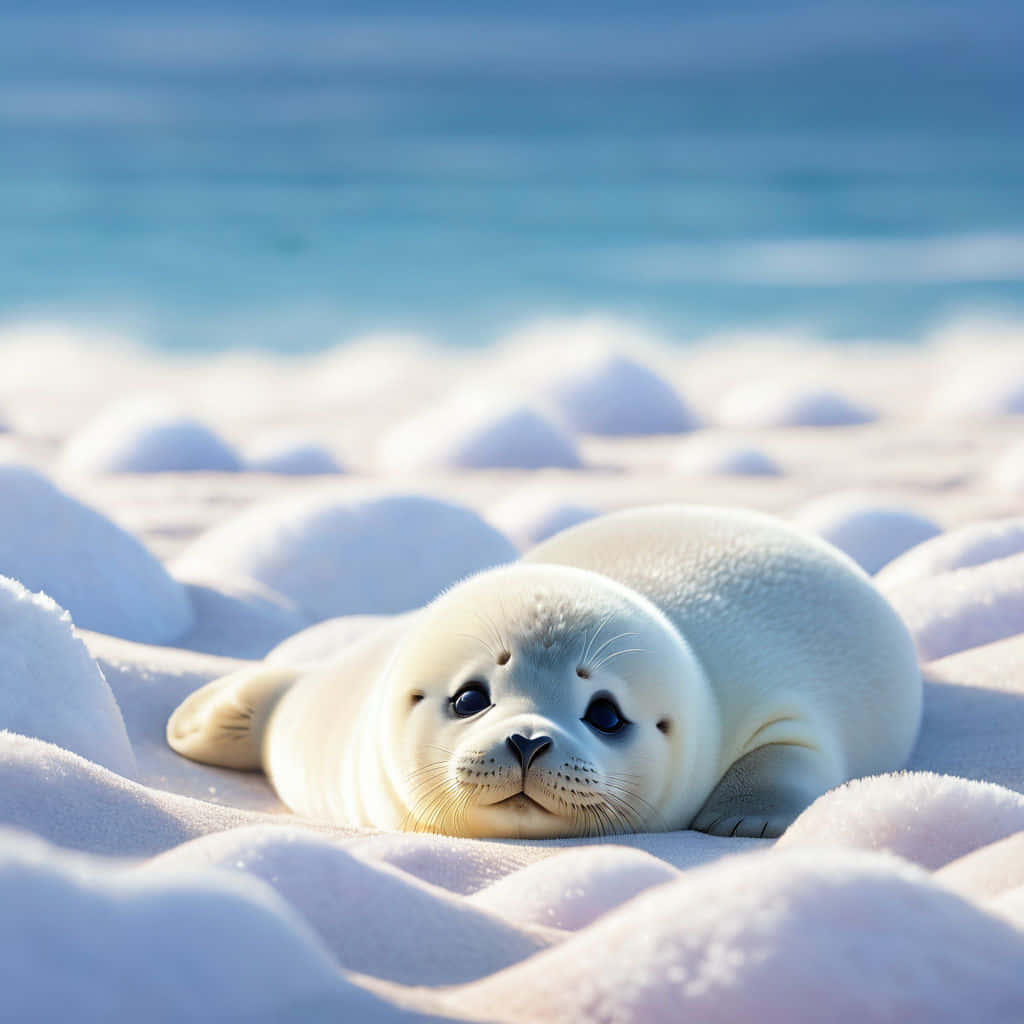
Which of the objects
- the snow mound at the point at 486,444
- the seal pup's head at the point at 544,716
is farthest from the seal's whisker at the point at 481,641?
the snow mound at the point at 486,444

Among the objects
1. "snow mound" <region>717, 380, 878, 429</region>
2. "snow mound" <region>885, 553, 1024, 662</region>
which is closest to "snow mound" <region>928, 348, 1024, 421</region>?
"snow mound" <region>717, 380, 878, 429</region>

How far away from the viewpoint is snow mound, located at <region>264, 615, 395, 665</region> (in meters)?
3.40

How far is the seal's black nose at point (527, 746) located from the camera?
2133 millimetres

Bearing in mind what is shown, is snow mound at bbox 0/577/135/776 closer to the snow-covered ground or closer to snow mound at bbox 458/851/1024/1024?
the snow-covered ground

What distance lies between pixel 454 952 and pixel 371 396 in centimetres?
1116

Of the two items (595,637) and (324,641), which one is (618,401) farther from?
(595,637)

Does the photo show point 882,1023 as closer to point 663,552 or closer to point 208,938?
point 208,938

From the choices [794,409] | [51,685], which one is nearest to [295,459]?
[794,409]

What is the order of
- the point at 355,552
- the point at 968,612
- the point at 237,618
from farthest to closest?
1. the point at 355,552
2. the point at 237,618
3. the point at 968,612

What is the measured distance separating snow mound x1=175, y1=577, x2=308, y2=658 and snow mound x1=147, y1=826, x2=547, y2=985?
2.52 meters

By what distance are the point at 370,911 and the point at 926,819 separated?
2.26 ft

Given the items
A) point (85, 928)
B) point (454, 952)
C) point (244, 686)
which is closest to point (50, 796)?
point (454, 952)

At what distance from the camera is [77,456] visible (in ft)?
25.1

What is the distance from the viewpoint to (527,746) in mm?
2133
